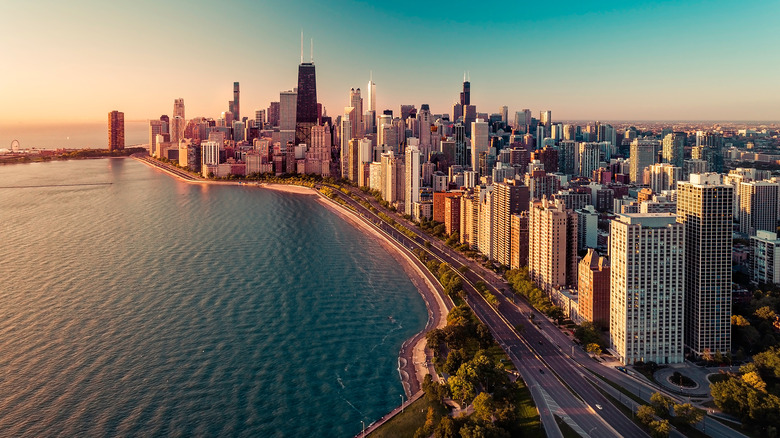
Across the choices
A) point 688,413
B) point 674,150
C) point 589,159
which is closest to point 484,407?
point 688,413

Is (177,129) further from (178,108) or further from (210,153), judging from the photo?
(210,153)

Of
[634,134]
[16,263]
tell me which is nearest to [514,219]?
[16,263]

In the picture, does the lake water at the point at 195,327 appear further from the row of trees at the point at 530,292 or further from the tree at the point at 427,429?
the row of trees at the point at 530,292

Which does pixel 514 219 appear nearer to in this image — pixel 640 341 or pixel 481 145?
pixel 640 341

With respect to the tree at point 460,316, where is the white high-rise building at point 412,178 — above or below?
above

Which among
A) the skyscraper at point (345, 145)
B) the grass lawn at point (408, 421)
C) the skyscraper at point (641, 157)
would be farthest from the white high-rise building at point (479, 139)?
the grass lawn at point (408, 421)

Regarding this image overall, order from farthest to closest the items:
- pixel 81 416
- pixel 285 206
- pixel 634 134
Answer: pixel 634 134 → pixel 285 206 → pixel 81 416
